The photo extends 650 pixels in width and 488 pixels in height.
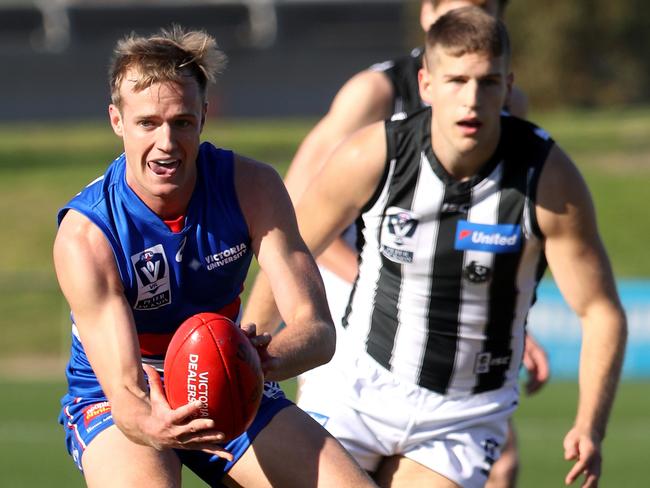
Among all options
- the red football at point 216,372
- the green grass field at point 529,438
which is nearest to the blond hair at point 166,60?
the red football at point 216,372

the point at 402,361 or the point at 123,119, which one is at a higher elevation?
the point at 123,119

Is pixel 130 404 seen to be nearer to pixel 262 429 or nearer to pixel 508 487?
pixel 262 429

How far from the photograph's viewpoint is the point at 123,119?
473 centimetres

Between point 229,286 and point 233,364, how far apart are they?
73cm

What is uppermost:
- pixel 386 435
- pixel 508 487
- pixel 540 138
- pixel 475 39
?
pixel 475 39

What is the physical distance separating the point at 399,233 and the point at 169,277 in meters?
1.31

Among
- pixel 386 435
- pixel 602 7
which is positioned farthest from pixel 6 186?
pixel 386 435

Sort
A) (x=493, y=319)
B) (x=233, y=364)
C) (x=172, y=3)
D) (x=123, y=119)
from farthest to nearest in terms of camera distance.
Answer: (x=172, y=3) → (x=493, y=319) → (x=123, y=119) → (x=233, y=364)

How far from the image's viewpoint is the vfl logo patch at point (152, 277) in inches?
188

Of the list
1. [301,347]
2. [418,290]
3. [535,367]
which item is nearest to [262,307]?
[418,290]

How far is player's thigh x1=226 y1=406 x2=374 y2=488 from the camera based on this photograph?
4613 mm

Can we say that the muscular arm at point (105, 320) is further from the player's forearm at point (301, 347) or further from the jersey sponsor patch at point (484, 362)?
the jersey sponsor patch at point (484, 362)

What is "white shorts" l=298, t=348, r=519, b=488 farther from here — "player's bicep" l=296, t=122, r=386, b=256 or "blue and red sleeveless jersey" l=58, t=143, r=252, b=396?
"blue and red sleeveless jersey" l=58, t=143, r=252, b=396

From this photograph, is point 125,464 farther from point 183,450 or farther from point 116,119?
point 116,119
